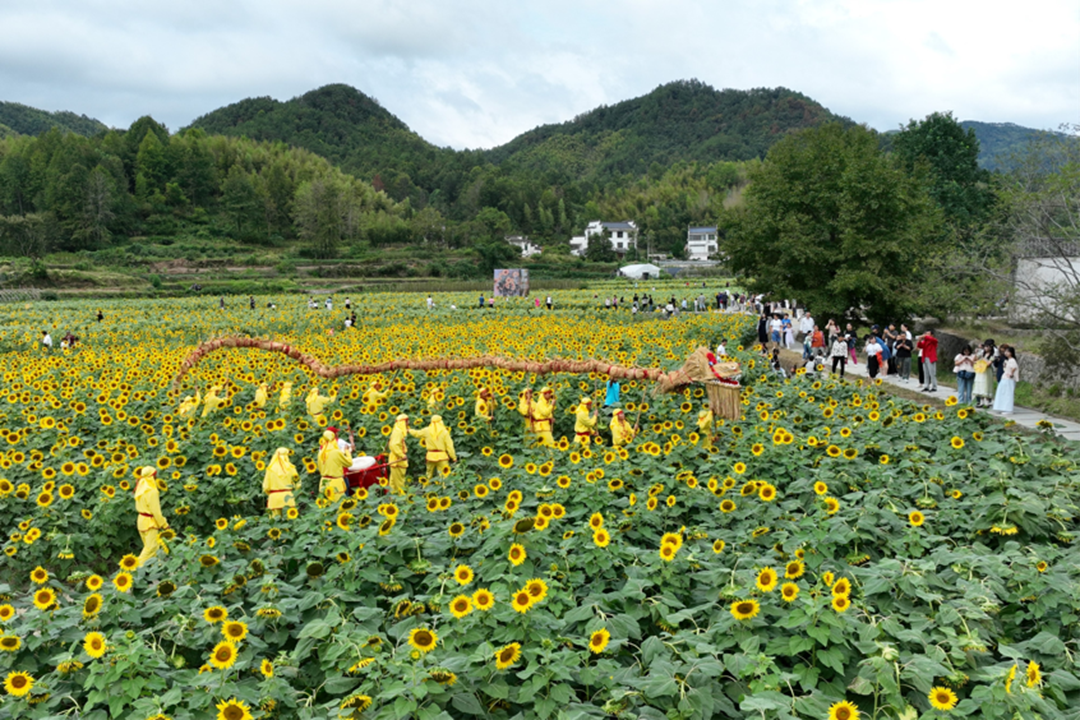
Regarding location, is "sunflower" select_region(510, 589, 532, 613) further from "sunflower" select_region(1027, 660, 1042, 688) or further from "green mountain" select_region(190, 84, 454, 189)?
"green mountain" select_region(190, 84, 454, 189)

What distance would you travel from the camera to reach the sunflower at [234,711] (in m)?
2.91

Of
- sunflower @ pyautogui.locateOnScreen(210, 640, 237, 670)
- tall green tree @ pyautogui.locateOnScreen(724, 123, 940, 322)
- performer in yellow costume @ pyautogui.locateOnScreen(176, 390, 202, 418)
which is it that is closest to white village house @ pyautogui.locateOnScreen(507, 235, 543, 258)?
tall green tree @ pyautogui.locateOnScreen(724, 123, 940, 322)

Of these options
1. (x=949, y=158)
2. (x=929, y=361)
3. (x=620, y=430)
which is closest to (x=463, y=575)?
(x=620, y=430)

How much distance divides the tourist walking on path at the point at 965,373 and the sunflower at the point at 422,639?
12.8m

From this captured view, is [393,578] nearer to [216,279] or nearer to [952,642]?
[952,642]

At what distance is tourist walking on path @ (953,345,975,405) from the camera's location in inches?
512

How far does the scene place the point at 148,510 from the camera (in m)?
6.66

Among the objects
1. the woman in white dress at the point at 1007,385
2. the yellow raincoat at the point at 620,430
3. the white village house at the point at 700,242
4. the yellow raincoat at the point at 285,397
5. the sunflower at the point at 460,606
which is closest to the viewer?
A: the sunflower at the point at 460,606

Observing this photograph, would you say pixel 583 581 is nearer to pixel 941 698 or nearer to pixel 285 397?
pixel 941 698

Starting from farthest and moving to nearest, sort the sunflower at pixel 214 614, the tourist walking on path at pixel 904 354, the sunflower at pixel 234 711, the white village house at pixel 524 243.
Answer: the white village house at pixel 524 243 < the tourist walking on path at pixel 904 354 < the sunflower at pixel 214 614 < the sunflower at pixel 234 711

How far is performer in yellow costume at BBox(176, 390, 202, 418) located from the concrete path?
1103 centimetres

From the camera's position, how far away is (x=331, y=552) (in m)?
4.59

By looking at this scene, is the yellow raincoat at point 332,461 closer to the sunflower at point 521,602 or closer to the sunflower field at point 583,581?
the sunflower field at point 583,581

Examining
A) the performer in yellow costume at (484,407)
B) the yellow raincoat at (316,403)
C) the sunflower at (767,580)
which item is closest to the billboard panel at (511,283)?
the yellow raincoat at (316,403)
